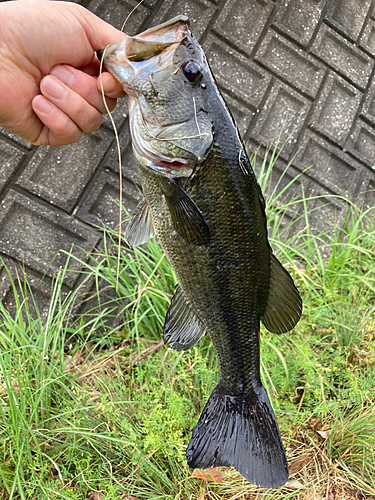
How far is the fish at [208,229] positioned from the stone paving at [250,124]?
49.7 inches

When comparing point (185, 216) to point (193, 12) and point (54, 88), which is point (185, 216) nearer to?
point (54, 88)

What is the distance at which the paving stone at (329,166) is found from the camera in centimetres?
295

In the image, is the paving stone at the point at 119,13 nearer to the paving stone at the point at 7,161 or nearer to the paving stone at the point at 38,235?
the paving stone at the point at 7,161

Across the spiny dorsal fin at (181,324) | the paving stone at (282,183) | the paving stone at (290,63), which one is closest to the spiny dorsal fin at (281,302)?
the spiny dorsal fin at (181,324)

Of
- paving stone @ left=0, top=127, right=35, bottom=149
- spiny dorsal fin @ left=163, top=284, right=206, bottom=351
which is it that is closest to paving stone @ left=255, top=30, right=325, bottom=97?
paving stone @ left=0, top=127, right=35, bottom=149

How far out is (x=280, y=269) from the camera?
1211 millimetres

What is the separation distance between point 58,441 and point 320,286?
1.64 m

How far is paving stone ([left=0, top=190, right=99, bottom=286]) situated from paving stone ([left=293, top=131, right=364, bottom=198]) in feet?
5.24

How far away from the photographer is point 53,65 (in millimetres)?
1345

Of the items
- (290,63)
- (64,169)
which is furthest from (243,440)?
(290,63)

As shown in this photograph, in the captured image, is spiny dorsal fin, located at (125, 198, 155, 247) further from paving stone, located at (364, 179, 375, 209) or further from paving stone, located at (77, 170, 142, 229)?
paving stone, located at (364, 179, 375, 209)

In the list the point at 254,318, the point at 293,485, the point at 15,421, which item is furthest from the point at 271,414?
the point at 15,421

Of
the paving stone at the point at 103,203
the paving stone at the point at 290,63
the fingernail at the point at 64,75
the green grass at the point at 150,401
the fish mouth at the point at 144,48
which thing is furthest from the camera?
the paving stone at the point at 290,63

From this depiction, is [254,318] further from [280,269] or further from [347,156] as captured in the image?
[347,156]
